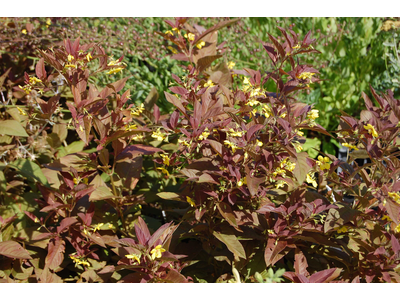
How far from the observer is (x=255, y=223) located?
1393 millimetres

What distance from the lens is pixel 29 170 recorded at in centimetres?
186

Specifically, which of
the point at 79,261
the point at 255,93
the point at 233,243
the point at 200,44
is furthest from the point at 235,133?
the point at 79,261

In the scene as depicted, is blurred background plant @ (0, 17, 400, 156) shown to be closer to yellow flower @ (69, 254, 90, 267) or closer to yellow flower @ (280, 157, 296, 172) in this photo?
yellow flower @ (280, 157, 296, 172)

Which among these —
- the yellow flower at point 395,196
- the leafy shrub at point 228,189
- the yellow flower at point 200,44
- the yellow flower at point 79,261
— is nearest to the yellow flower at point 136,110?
the leafy shrub at point 228,189

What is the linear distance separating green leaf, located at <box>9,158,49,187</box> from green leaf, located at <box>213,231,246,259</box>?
989mm

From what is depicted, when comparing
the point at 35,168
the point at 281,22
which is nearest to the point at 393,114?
the point at 35,168

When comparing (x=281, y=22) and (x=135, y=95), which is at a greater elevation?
(x=281, y=22)

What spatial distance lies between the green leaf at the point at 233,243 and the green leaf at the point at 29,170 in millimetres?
989

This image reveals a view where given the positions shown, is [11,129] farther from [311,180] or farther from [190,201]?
[311,180]

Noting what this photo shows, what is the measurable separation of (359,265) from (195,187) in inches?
27.2

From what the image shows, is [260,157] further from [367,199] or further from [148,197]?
[148,197]

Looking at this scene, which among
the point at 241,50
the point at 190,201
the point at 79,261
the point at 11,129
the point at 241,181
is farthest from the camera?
the point at 241,50

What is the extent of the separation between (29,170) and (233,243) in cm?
112

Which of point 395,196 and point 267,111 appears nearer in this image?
point 395,196
